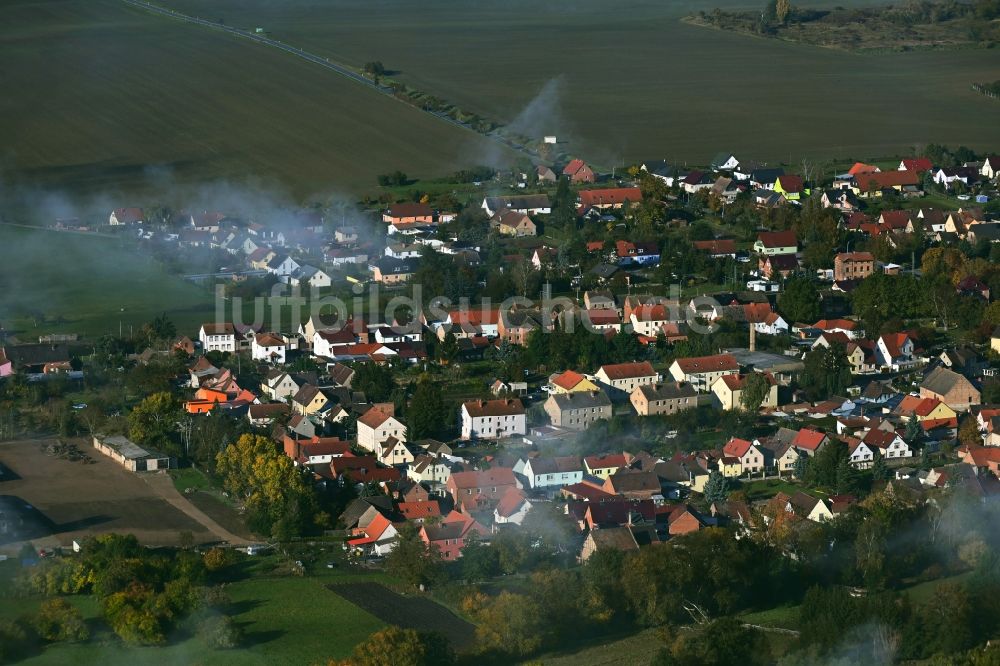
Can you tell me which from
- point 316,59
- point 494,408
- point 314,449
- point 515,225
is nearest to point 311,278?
point 515,225

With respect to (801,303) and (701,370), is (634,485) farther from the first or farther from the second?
(801,303)

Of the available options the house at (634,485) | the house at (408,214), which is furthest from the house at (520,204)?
the house at (634,485)

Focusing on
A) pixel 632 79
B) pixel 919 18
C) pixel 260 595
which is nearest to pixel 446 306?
pixel 260 595

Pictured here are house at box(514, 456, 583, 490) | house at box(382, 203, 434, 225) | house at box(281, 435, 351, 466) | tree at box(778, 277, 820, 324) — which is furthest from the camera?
house at box(382, 203, 434, 225)

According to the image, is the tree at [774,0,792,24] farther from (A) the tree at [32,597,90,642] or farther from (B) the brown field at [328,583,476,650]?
(A) the tree at [32,597,90,642]

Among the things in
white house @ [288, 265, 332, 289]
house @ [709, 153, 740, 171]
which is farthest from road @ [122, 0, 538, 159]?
white house @ [288, 265, 332, 289]

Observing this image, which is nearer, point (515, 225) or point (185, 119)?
point (515, 225)

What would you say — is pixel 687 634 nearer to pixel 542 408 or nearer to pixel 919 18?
pixel 542 408
